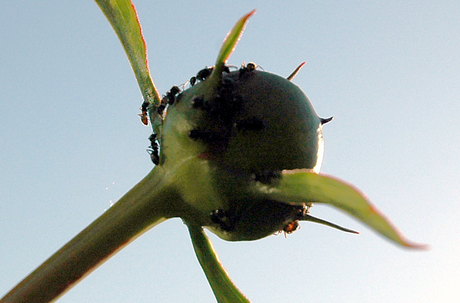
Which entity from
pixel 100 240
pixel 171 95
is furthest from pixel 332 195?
pixel 171 95

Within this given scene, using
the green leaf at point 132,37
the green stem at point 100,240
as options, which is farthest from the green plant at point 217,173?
the green leaf at point 132,37

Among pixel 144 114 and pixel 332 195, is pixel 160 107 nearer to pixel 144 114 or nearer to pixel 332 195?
pixel 144 114

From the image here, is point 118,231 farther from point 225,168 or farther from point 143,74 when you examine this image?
point 143,74

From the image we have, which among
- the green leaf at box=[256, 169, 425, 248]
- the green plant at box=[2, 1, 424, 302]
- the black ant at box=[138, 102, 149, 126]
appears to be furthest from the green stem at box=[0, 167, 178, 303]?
the green leaf at box=[256, 169, 425, 248]

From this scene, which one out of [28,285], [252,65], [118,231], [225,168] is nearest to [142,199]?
[118,231]

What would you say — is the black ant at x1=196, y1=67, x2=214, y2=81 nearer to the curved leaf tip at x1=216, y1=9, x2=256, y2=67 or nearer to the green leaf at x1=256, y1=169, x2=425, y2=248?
the curved leaf tip at x1=216, y1=9, x2=256, y2=67

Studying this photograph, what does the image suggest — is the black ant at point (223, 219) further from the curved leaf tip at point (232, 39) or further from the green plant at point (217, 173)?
the curved leaf tip at point (232, 39)
